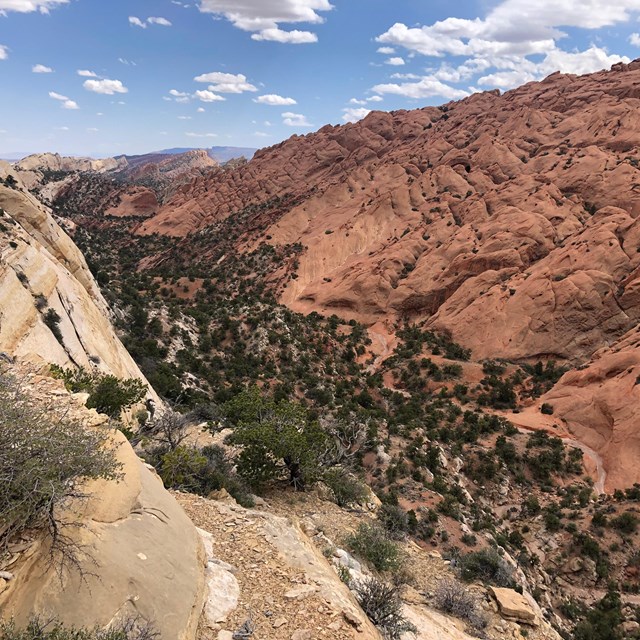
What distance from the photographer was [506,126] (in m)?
81.1

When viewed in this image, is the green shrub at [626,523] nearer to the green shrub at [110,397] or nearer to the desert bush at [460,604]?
the desert bush at [460,604]

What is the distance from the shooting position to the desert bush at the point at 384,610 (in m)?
7.70

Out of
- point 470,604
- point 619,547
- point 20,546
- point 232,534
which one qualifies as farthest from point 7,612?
point 619,547

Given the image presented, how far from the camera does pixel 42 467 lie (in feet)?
17.1

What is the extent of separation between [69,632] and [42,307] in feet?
50.4

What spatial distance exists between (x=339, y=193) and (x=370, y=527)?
254 ft

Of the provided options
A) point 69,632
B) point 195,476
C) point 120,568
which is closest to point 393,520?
point 195,476

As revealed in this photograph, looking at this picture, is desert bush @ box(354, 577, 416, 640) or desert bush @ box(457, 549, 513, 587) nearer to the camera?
desert bush @ box(354, 577, 416, 640)

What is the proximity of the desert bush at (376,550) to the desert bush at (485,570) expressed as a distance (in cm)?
182

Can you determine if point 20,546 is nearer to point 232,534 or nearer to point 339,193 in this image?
point 232,534

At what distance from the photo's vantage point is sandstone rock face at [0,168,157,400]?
15281 millimetres

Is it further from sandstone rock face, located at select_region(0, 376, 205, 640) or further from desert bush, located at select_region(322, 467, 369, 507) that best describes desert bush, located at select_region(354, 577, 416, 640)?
desert bush, located at select_region(322, 467, 369, 507)

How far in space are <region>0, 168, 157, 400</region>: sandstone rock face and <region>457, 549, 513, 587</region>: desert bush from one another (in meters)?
11.8

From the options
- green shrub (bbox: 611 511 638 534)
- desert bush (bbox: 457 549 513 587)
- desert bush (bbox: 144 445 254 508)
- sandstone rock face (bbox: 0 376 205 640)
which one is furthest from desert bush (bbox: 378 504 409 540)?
green shrub (bbox: 611 511 638 534)
